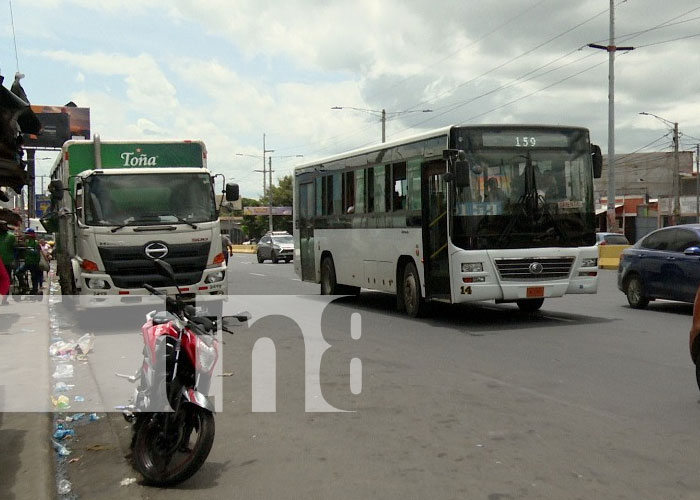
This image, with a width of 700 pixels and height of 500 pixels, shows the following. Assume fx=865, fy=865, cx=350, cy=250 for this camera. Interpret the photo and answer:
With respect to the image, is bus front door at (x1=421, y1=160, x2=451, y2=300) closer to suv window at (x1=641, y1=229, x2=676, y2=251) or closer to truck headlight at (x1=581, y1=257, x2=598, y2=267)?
truck headlight at (x1=581, y1=257, x2=598, y2=267)

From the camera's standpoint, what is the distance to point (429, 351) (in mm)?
10898

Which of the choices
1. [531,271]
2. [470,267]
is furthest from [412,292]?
[531,271]

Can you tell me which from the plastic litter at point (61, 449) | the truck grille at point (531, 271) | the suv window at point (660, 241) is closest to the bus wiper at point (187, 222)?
the truck grille at point (531, 271)

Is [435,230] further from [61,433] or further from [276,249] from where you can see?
[276,249]

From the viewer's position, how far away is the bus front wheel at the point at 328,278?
18.5m

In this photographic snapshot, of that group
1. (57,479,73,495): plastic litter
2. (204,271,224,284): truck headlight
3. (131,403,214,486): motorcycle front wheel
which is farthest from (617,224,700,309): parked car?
(57,479,73,495): plastic litter

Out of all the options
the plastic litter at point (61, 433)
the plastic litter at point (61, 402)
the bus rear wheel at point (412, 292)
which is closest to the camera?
the plastic litter at point (61, 433)

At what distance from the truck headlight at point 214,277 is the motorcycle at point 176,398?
8570 millimetres

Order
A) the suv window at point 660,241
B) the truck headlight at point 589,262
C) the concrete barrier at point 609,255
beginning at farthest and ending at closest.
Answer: the concrete barrier at point 609,255 → the suv window at point 660,241 → the truck headlight at point 589,262

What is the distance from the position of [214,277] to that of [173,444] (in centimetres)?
894

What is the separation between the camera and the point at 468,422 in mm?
6953

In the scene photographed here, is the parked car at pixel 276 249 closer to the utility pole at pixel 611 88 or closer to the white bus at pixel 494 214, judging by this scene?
the utility pole at pixel 611 88

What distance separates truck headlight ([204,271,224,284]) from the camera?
14.2 metres

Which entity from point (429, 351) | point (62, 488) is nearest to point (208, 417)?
point (62, 488)
